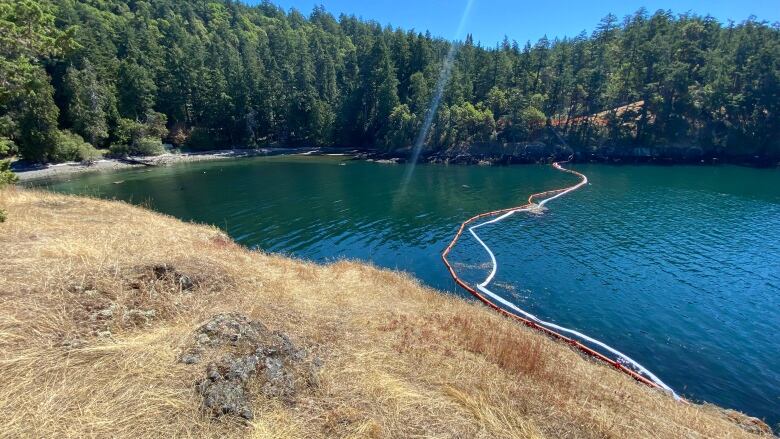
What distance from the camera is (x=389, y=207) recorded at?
1671 inches

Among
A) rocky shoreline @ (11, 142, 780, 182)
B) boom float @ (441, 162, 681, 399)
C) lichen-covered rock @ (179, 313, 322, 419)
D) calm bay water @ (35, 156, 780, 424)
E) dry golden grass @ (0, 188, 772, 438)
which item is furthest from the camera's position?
rocky shoreline @ (11, 142, 780, 182)

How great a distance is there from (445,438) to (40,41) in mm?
18433

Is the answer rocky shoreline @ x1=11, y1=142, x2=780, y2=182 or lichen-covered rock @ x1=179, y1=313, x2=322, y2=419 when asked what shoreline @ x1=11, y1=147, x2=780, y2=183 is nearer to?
rocky shoreline @ x1=11, y1=142, x2=780, y2=182

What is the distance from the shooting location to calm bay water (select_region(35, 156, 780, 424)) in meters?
17.0

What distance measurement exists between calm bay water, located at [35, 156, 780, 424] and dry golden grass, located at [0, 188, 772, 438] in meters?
6.60

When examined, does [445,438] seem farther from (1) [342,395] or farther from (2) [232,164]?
(2) [232,164]

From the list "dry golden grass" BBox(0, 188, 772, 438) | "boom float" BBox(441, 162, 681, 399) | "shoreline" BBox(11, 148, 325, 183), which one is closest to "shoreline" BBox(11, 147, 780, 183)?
"shoreline" BBox(11, 148, 325, 183)

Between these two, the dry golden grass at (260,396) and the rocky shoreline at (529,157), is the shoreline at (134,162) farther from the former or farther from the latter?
the dry golden grass at (260,396)

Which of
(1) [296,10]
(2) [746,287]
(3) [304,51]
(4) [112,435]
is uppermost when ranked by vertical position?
(1) [296,10]

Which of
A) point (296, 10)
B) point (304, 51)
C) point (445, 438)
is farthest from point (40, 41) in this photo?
point (296, 10)

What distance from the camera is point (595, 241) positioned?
98.5ft

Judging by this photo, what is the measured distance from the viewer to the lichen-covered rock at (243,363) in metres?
6.10

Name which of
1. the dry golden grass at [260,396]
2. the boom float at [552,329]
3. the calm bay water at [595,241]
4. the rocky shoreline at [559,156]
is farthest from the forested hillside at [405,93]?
the dry golden grass at [260,396]

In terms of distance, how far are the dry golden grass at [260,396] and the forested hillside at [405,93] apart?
2987 inches
